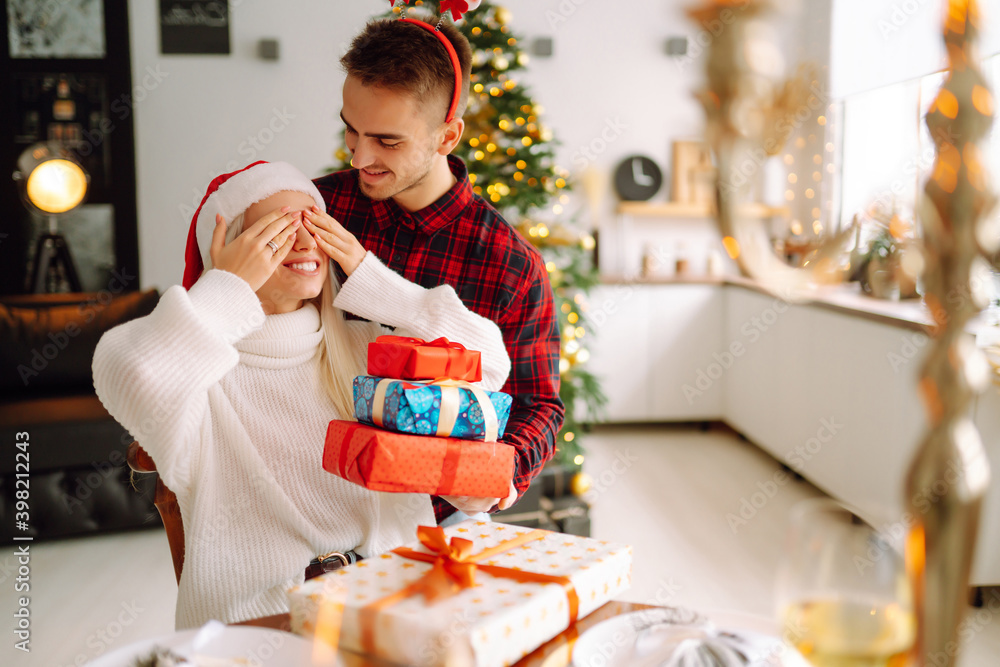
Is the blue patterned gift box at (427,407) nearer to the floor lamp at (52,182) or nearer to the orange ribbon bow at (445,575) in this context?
the orange ribbon bow at (445,575)

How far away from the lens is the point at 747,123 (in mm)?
339

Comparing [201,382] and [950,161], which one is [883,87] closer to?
[201,382]

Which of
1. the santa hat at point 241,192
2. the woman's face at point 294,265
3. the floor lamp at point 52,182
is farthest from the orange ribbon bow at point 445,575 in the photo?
the floor lamp at point 52,182

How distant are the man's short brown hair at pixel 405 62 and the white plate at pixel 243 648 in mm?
971

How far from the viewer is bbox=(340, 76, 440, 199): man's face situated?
4.54 feet

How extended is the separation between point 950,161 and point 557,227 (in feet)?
11.4

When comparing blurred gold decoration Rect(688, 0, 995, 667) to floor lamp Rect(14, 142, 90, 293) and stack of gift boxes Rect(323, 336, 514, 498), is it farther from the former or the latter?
floor lamp Rect(14, 142, 90, 293)

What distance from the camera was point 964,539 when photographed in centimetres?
30

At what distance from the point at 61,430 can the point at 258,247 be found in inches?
88.9

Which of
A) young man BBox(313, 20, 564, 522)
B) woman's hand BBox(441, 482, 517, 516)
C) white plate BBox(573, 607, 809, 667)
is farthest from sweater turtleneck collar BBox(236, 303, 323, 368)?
white plate BBox(573, 607, 809, 667)

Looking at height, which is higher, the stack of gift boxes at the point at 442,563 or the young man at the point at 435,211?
the young man at the point at 435,211

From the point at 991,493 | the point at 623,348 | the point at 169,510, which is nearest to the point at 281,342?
the point at 169,510

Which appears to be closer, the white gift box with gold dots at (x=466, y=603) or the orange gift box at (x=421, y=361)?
the white gift box with gold dots at (x=466, y=603)

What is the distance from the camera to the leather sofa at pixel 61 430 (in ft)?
9.63
